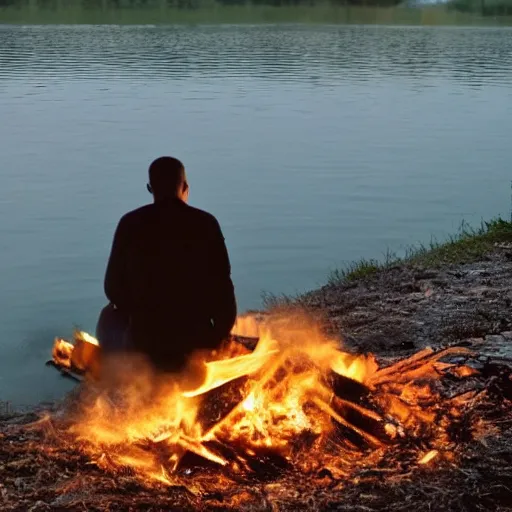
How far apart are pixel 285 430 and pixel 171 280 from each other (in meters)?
1.14

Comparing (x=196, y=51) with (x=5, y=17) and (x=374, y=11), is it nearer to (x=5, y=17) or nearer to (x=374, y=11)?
(x=5, y=17)

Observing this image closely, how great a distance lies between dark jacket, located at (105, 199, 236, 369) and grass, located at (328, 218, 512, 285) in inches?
221

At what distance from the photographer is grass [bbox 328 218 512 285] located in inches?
450

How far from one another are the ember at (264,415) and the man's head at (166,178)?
107 cm

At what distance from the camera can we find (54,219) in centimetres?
1684

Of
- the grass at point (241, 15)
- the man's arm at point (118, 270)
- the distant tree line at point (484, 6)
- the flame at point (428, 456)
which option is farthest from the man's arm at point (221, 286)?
the distant tree line at point (484, 6)

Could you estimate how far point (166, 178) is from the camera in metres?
5.50

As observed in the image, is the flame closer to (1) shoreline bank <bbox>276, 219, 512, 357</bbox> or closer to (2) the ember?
(2) the ember

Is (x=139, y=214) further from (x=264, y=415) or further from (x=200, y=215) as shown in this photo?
(x=264, y=415)

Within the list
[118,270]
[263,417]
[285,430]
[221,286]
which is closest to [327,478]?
[285,430]

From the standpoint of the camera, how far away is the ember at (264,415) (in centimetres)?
532

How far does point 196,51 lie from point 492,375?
52058 mm

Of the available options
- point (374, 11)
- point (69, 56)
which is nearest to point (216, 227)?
point (69, 56)

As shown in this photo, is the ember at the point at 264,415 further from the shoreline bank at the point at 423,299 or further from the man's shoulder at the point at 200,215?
the shoreline bank at the point at 423,299
